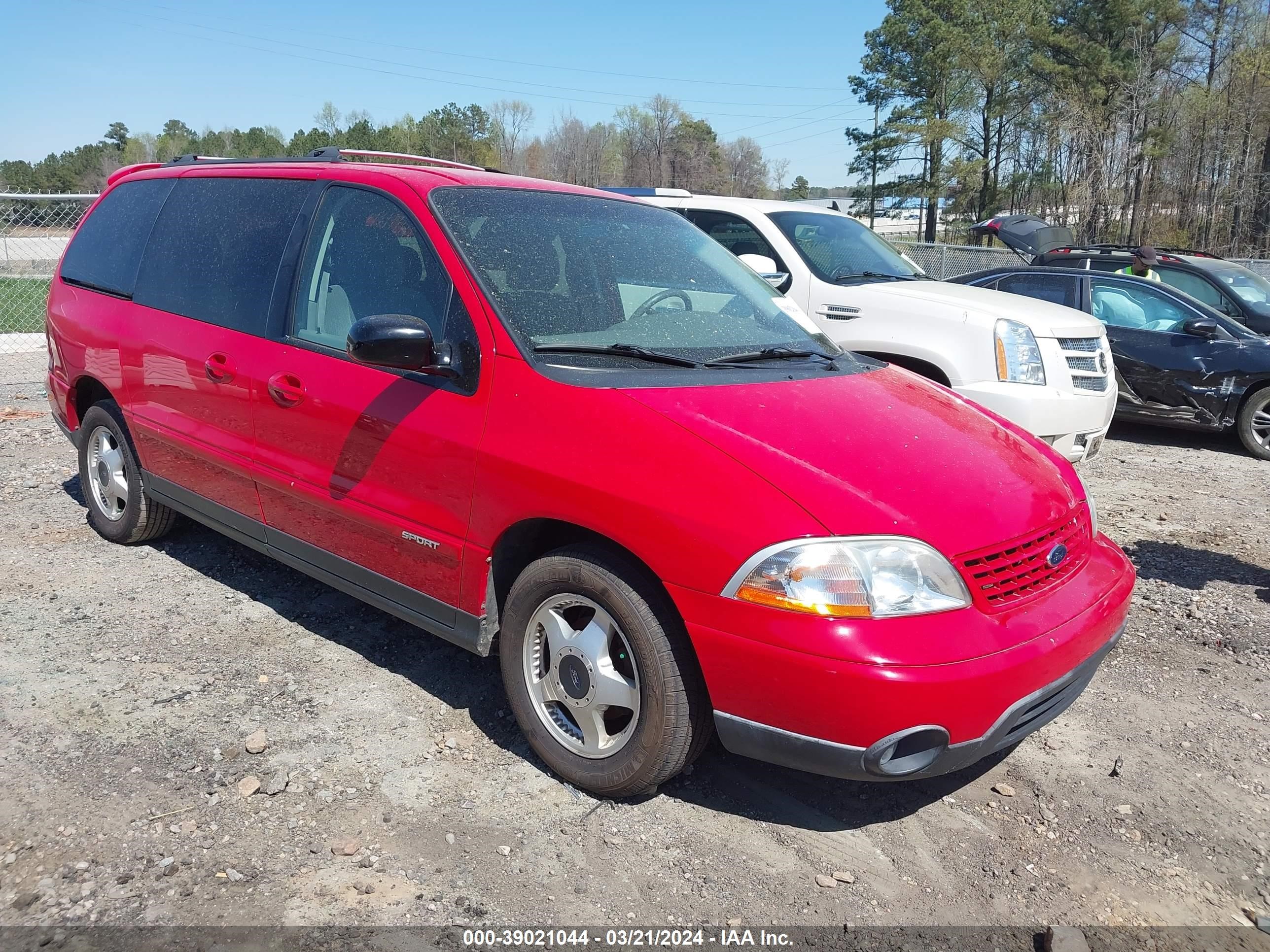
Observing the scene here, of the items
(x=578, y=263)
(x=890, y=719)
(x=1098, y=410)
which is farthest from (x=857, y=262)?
(x=890, y=719)

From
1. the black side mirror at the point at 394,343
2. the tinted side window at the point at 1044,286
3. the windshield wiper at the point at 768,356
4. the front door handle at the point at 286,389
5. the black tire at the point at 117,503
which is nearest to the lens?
the black side mirror at the point at 394,343

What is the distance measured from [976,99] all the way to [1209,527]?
4653cm

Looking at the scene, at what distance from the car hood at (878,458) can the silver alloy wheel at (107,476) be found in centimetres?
342

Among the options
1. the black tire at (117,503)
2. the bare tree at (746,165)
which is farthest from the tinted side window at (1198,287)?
the bare tree at (746,165)

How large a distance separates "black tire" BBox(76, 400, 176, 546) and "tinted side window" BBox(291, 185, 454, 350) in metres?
1.70

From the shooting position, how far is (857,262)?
24.0ft

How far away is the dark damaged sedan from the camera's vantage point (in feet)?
28.2

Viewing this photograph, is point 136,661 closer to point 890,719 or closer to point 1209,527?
point 890,719

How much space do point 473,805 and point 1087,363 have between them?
18.2 ft

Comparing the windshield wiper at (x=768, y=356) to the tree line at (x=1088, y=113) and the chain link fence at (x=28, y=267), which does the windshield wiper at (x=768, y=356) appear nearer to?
the chain link fence at (x=28, y=267)

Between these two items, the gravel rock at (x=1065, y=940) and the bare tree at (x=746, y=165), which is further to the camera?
the bare tree at (x=746, y=165)

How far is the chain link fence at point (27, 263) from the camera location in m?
10.5

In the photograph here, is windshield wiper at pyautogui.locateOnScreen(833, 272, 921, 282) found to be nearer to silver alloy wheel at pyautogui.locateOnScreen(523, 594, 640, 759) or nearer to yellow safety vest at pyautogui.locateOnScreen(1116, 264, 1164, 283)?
yellow safety vest at pyautogui.locateOnScreen(1116, 264, 1164, 283)

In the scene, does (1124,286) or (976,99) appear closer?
(1124,286)
